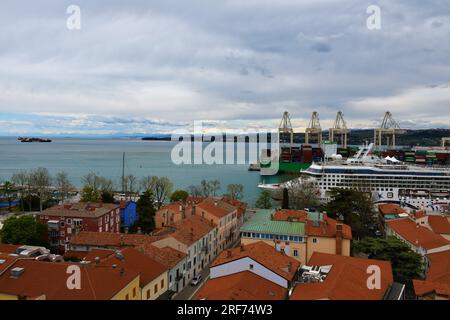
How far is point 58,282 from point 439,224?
1367 centimetres

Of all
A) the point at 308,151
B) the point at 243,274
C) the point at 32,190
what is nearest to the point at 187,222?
the point at 243,274

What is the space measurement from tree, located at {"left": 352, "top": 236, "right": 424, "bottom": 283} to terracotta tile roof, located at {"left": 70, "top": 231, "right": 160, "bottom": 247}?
6186 mm

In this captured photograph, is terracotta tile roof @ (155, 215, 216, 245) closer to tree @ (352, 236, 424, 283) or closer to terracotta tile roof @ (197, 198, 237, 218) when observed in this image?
terracotta tile roof @ (197, 198, 237, 218)

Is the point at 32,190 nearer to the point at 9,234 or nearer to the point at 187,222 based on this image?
the point at 9,234

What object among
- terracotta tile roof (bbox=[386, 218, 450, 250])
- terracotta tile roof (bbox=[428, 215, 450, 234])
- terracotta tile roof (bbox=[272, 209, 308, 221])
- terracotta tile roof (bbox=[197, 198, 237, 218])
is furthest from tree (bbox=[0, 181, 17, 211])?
terracotta tile roof (bbox=[428, 215, 450, 234])

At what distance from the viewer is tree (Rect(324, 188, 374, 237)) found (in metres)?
14.8

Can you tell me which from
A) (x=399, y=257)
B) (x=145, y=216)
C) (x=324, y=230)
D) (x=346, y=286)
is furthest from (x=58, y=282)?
(x=145, y=216)

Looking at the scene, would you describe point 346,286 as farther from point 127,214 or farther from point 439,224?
point 127,214

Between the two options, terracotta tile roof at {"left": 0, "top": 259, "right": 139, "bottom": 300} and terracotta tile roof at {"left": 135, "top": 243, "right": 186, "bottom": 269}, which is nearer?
terracotta tile roof at {"left": 0, "top": 259, "right": 139, "bottom": 300}

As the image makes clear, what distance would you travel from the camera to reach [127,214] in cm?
1659

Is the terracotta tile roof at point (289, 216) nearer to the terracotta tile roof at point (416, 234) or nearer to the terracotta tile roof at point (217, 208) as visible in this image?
the terracotta tile roof at point (217, 208)
